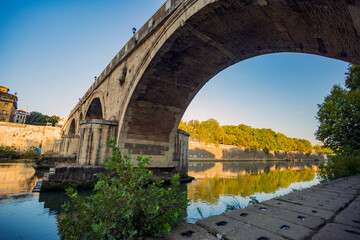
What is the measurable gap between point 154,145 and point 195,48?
5.22 m

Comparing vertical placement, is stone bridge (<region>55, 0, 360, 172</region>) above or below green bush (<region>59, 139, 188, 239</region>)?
above

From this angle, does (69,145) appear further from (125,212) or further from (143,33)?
(125,212)

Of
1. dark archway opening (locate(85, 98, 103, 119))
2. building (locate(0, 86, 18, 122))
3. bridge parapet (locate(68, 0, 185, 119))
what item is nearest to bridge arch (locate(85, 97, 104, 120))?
dark archway opening (locate(85, 98, 103, 119))

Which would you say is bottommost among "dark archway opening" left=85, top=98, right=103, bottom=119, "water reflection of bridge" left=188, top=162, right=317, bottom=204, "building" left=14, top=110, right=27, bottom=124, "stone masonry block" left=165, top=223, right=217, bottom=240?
"water reflection of bridge" left=188, top=162, right=317, bottom=204

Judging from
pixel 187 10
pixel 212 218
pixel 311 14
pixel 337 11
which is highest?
pixel 187 10

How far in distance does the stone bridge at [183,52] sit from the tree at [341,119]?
33.7 ft

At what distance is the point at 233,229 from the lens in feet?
5.46

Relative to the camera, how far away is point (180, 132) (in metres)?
10.8

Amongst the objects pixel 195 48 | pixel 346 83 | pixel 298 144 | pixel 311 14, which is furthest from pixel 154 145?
pixel 298 144

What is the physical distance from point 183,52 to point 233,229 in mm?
6237

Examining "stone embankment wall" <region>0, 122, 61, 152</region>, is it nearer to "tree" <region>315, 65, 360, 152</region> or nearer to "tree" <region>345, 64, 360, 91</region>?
"tree" <region>315, 65, 360, 152</region>

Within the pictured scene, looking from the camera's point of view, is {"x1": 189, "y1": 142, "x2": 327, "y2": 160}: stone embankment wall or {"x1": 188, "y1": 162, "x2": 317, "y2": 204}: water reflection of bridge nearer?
{"x1": 188, "y1": 162, "x2": 317, "y2": 204}: water reflection of bridge

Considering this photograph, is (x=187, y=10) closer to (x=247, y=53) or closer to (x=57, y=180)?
(x=247, y=53)

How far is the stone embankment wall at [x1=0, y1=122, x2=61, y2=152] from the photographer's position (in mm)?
30042
